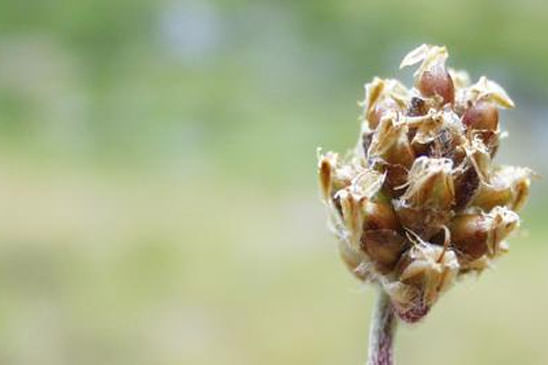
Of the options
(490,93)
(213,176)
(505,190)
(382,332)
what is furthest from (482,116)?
(213,176)

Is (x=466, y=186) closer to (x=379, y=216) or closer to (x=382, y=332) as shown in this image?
(x=379, y=216)

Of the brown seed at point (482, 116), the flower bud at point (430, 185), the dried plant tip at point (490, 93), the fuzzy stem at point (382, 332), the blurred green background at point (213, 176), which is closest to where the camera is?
the fuzzy stem at point (382, 332)

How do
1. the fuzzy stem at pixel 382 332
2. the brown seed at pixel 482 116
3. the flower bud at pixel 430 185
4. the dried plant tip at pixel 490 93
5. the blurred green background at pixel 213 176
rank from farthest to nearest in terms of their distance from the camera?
the blurred green background at pixel 213 176, the dried plant tip at pixel 490 93, the brown seed at pixel 482 116, the flower bud at pixel 430 185, the fuzzy stem at pixel 382 332

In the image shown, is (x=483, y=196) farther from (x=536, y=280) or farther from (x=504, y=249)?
(x=536, y=280)

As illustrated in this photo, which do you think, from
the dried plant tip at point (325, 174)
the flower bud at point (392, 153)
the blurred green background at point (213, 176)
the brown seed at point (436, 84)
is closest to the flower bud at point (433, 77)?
the brown seed at point (436, 84)

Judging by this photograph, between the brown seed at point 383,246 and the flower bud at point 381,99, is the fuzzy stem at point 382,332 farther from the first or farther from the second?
the flower bud at point 381,99

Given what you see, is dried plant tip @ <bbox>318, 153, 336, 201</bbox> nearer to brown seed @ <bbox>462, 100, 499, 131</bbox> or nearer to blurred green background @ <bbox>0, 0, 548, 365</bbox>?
brown seed @ <bbox>462, 100, 499, 131</bbox>

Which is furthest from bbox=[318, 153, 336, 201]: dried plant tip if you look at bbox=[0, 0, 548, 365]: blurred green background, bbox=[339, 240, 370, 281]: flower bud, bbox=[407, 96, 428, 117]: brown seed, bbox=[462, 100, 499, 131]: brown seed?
bbox=[0, 0, 548, 365]: blurred green background

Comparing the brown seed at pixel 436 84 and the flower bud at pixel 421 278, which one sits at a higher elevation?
the brown seed at pixel 436 84
